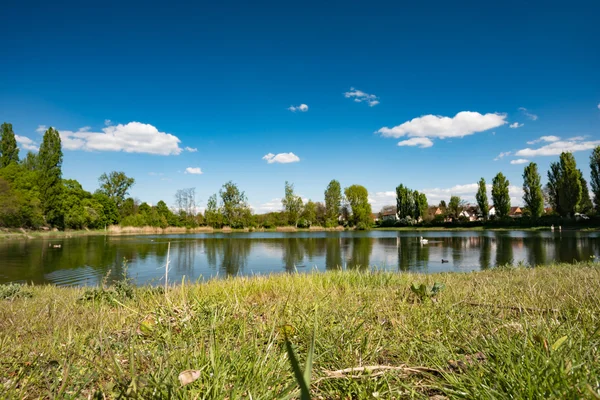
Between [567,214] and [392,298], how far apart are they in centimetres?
7071

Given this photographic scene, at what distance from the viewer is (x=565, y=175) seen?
5684cm

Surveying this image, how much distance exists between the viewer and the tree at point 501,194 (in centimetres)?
6788

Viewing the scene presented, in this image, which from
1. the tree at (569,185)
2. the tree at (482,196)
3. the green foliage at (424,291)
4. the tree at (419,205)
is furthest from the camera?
the tree at (419,205)

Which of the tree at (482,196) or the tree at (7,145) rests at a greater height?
the tree at (7,145)

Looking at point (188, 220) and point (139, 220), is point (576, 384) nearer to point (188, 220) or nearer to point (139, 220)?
point (139, 220)

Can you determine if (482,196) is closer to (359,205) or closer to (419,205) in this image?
(419,205)

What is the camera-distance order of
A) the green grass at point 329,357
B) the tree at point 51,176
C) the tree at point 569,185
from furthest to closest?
the tree at point 569,185, the tree at point 51,176, the green grass at point 329,357

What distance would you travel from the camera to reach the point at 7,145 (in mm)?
61250

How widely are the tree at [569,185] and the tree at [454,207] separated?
87.9 feet

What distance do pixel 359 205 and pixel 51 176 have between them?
208ft

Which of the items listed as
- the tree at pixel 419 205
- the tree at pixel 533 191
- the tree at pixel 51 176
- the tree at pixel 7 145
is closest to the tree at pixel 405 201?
the tree at pixel 419 205

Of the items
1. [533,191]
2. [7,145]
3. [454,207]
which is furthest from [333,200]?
[7,145]

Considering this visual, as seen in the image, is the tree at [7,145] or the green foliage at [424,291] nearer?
the green foliage at [424,291]

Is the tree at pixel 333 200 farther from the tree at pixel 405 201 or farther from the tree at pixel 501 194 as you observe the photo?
the tree at pixel 501 194
